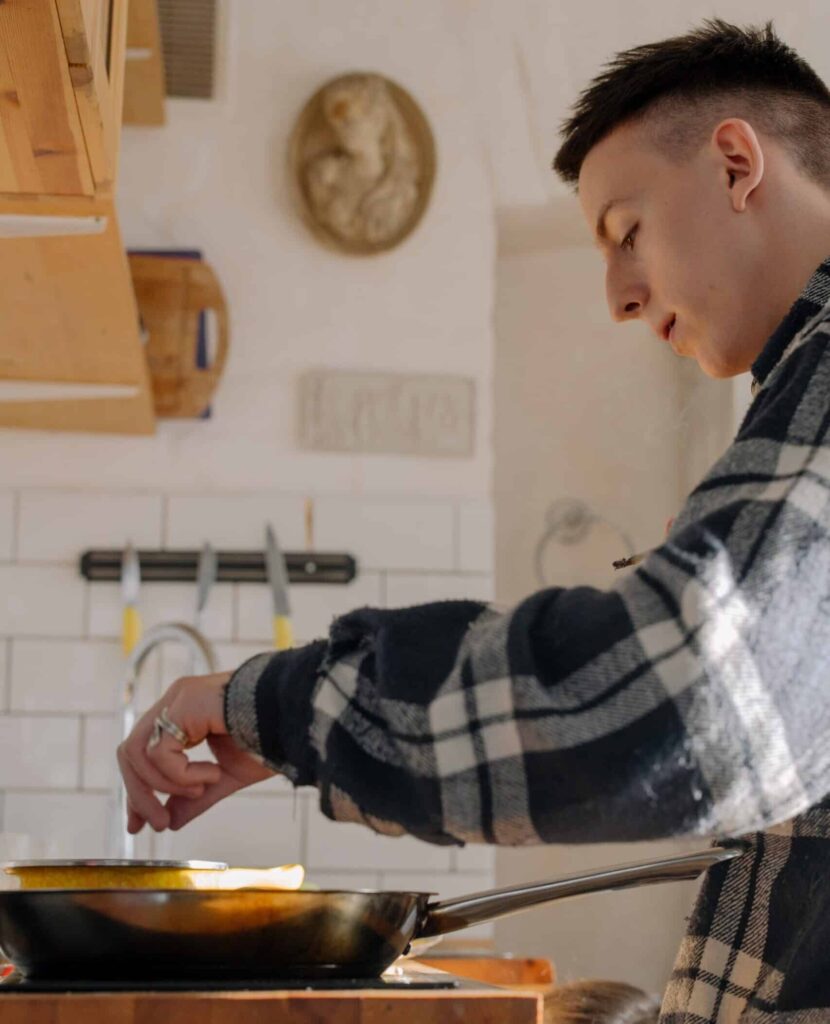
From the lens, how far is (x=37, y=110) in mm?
1264

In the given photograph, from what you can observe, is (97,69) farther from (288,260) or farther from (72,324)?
(288,260)

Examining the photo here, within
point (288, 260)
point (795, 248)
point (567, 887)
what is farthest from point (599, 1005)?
point (288, 260)

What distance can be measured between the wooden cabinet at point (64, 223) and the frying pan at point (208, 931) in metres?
0.65

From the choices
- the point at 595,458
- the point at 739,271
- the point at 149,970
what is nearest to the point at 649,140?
the point at 739,271

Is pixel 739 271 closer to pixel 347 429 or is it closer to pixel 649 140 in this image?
pixel 649 140

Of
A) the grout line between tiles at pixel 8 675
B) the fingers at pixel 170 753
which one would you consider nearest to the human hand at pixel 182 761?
the fingers at pixel 170 753

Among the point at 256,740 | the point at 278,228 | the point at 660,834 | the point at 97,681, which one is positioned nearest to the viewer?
the point at 660,834

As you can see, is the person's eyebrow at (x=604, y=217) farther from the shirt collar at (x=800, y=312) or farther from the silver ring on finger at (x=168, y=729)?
the silver ring on finger at (x=168, y=729)

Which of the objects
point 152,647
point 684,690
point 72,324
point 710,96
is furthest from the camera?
point 152,647

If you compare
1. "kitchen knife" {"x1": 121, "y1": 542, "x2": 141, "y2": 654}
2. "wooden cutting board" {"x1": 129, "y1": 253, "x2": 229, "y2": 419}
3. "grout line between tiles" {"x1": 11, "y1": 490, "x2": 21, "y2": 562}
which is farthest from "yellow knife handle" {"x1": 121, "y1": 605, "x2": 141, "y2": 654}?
"wooden cutting board" {"x1": 129, "y1": 253, "x2": 229, "y2": 419}

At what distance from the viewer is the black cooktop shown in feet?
2.48

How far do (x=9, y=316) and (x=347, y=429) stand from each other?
81cm

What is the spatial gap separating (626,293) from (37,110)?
23.3 inches

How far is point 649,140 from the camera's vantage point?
948mm
